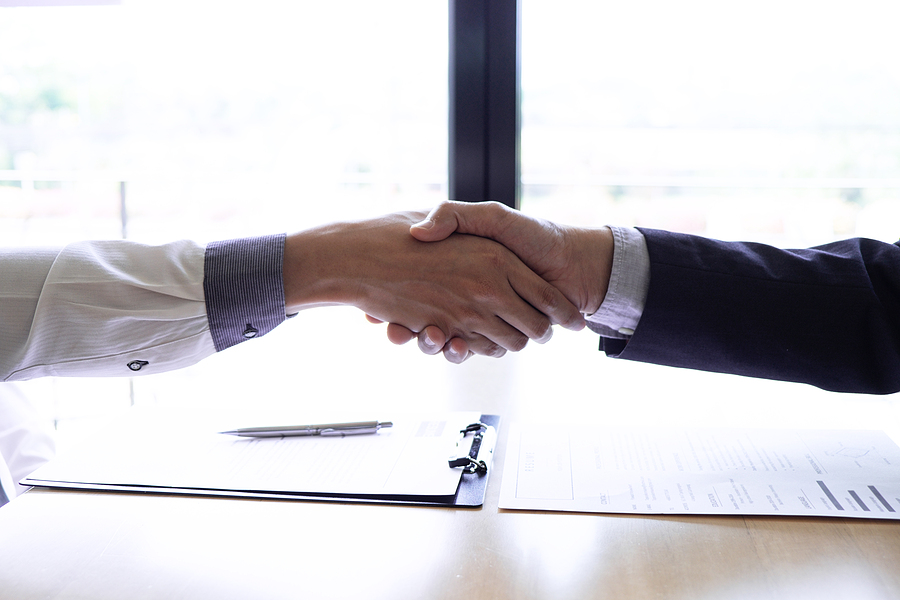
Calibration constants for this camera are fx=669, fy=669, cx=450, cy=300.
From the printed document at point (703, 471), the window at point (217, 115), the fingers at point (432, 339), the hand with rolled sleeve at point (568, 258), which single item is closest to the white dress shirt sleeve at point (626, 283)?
the hand with rolled sleeve at point (568, 258)

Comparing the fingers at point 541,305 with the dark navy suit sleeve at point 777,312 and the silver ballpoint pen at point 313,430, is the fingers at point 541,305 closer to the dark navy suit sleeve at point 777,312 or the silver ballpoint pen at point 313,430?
the dark navy suit sleeve at point 777,312

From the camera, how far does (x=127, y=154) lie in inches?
186

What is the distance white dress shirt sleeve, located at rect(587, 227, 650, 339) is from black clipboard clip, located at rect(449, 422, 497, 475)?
0.77ft

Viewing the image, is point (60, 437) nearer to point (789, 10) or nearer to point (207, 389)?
point (207, 389)

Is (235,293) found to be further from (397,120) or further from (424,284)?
(397,120)

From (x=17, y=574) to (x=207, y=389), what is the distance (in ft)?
1.85

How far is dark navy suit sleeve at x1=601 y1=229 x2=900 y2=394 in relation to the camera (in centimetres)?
77

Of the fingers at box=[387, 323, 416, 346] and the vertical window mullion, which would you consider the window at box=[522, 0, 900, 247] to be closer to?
the vertical window mullion

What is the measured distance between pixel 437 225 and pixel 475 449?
379 millimetres

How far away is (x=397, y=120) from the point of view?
151 inches

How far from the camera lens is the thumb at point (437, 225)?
101 cm

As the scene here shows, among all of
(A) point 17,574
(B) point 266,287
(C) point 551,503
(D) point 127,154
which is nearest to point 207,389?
(B) point 266,287

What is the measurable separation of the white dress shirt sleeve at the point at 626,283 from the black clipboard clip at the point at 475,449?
23 centimetres

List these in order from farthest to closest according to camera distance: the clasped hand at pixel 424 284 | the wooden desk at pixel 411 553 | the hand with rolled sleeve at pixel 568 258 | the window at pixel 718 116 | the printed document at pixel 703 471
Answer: the window at pixel 718 116
the clasped hand at pixel 424 284
the hand with rolled sleeve at pixel 568 258
the printed document at pixel 703 471
the wooden desk at pixel 411 553
